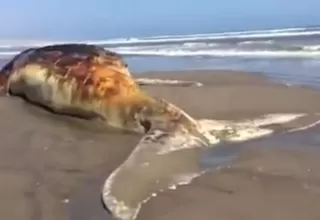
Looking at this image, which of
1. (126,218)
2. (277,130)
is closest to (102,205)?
(126,218)

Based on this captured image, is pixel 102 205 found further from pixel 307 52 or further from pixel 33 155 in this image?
pixel 307 52

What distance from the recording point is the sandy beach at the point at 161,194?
3.53m

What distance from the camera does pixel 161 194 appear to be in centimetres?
375

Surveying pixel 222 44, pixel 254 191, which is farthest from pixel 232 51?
pixel 254 191

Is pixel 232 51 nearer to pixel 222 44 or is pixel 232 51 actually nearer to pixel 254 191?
pixel 222 44

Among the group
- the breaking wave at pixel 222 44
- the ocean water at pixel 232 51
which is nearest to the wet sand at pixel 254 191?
the ocean water at pixel 232 51

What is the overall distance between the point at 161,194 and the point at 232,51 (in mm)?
10873

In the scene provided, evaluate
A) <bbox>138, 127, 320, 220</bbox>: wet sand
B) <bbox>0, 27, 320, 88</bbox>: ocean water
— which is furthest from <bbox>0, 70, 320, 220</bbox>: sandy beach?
<bbox>0, 27, 320, 88</bbox>: ocean water

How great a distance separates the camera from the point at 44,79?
20.0 ft

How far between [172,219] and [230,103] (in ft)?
11.2

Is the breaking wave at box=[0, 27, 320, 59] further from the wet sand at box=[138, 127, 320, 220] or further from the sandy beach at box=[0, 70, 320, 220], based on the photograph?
the wet sand at box=[138, 127, 320, 220]

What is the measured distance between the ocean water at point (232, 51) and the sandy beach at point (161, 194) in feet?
11.1

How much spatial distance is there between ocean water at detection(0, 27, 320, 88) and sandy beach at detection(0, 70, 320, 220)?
3377mm

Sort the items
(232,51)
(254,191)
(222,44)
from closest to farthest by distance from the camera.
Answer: (254,191) < (232,51) < (222,44)
